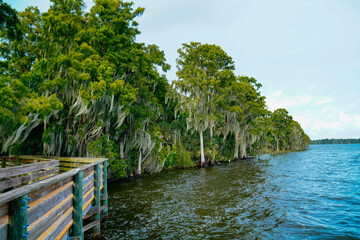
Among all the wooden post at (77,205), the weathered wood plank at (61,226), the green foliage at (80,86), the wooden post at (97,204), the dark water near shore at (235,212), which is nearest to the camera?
the weathered wood plank at (61,226)

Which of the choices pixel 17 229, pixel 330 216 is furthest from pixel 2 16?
pixel 330 216

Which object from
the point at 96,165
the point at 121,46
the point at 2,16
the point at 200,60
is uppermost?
the point at 200,60

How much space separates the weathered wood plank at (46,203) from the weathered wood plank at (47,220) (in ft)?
0.16

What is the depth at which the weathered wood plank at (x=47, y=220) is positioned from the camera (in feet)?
7.06

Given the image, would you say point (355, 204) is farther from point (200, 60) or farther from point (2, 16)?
point (200, 60)

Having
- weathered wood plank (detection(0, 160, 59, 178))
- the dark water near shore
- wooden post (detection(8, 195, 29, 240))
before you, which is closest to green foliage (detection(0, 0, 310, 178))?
weathered wood plank (detection(0, 160, 59, 178))

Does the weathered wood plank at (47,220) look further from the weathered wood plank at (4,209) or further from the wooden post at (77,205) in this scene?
the weathered wood plank at (4,209)

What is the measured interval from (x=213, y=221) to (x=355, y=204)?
664 cm

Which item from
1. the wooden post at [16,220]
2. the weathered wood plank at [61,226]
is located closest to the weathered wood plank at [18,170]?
the weathered wood plank at [61,226]

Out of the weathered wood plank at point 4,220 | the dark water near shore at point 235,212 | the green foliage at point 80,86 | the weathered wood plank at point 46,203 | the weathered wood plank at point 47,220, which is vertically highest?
the green foliage at point 80,86

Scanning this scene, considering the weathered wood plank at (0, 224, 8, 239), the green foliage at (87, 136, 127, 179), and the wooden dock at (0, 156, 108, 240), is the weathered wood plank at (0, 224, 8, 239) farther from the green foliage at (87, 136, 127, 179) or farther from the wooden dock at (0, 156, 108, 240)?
the green foliage at (87, 136, 127, 179)

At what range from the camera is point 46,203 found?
2.49m

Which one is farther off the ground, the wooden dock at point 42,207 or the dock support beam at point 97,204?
the wooden dock at point 42,207

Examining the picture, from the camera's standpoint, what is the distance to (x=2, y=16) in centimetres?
492
